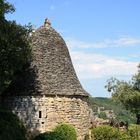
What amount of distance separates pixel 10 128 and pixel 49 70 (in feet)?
25.4

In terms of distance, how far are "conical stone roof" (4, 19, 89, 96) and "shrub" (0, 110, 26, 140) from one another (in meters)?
4.16

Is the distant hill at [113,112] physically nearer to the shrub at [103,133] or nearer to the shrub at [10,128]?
the shrub at [103,133]

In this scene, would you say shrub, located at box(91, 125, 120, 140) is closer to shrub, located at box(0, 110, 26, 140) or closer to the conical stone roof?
the conical stone roof

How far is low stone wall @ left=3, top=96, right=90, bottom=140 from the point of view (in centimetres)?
3291

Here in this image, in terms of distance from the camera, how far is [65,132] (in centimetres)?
3231

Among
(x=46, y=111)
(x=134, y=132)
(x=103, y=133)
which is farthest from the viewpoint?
(x=134, y=132)

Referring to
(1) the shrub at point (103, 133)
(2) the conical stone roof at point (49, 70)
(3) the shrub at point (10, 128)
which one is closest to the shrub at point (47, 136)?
(3) the shrub at point (10, 128)

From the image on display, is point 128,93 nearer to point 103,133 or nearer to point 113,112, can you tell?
point 103,133

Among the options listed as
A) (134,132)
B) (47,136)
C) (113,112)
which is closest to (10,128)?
(47,136)

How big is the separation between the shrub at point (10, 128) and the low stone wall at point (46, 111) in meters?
2.95

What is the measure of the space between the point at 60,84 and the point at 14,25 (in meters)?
6.44

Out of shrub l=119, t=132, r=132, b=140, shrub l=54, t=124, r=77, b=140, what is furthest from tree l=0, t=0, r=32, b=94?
shrub l=119, t=132, r=132, b=140

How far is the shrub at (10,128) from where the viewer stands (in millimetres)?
27141

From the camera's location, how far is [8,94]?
3403cm
